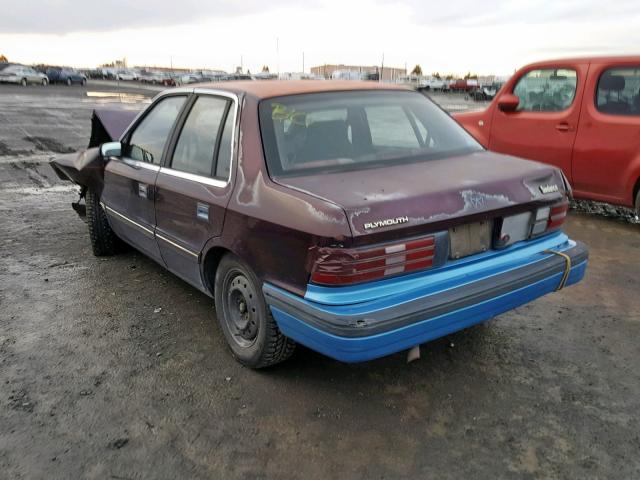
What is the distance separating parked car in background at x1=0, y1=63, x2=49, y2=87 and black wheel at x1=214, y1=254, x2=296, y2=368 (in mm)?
49518

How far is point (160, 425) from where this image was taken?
2760mm

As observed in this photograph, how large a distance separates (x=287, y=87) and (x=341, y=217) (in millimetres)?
1352

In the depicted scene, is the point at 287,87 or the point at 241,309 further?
the point at 287,87

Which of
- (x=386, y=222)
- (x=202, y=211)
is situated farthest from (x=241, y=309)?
(x=386, y=222)

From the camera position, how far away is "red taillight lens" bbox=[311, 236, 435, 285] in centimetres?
246

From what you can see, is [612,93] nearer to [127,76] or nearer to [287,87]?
[287,87]

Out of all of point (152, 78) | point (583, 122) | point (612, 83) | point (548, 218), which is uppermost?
point (612, 83)

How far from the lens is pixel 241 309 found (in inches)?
127

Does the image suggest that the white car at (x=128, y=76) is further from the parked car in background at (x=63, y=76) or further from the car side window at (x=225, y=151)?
the car side window at (x=225, y=151)

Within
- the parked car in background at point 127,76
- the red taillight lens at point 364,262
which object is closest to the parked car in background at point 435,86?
the parked car in background at point 127,76


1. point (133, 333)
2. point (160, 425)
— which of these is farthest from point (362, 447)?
point (133, 333)

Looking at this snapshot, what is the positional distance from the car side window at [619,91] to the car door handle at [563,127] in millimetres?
346

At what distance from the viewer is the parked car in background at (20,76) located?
147 feet

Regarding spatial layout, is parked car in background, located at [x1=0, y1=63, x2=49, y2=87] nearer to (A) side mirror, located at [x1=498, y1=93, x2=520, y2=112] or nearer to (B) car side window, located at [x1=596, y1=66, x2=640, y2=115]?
(A) side mirror, located at [x1=498, y1=93, x2=520, y2=112]
